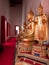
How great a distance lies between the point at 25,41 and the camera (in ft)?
6.54

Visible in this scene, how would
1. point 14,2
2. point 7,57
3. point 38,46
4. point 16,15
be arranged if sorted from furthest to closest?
point 16,15 → point 14,2 → point 7,57 → point 38,46

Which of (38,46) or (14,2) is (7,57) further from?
(14,2)

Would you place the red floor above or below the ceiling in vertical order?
below

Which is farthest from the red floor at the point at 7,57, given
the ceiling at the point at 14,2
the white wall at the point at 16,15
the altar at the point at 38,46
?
the ceiling at the point at 14,2

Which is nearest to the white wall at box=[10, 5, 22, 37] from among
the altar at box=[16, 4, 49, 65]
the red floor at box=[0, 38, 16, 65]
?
the red floor at box=[0, 38, 16, 65]

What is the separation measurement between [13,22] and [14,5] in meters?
1.64

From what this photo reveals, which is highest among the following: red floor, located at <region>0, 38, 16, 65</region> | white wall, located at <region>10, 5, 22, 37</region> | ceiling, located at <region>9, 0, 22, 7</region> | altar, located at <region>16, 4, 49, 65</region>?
ceiling, located at <region>9, 0, 22, 7</region>

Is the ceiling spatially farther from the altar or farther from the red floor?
the altar

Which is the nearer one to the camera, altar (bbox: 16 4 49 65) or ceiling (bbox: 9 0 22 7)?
altar (bbox: 16 4 49 65)

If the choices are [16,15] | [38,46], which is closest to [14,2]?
[16,15]

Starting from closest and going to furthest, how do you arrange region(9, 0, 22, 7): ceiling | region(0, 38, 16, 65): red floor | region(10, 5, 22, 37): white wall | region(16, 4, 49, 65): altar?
region(16, 4, 49, 65): altar
region(0, 38, 16, 65): red floor
region(9, 0, 22, 7): ceiling
region(10, 5, 22, 37): white wall

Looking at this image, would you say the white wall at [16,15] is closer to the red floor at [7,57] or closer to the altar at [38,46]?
the red floor at [7,57]

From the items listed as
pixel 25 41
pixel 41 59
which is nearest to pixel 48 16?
pixel 25 41

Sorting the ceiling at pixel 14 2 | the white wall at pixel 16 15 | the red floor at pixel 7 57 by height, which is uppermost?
the ceiling at pixel 14 2
